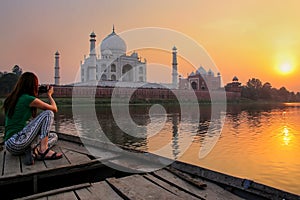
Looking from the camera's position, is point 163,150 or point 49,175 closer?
point 49,175

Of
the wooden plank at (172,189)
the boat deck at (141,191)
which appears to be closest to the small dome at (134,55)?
the wooden plank at (172,189)

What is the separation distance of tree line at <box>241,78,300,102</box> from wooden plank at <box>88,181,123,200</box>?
54.0 meters

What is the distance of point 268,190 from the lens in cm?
193

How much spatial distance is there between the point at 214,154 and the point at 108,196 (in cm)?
500

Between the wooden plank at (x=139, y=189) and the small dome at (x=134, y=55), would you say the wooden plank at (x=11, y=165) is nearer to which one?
the wooden plank at (x=139, y=189)

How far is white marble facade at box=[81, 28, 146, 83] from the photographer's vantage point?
136 feet

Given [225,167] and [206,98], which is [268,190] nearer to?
[225,167]

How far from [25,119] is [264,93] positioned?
2309 inches

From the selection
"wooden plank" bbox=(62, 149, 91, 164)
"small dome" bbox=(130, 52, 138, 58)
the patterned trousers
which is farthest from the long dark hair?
"small dome" bbox=(130, 52, 138, 58)

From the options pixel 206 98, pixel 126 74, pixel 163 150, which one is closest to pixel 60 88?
pixel 126 74

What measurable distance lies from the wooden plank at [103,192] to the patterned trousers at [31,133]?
95 centimetres

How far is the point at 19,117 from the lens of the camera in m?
2.88

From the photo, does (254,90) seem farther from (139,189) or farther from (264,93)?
(139,189)

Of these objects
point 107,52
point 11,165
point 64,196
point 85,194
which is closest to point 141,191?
point 85,194
